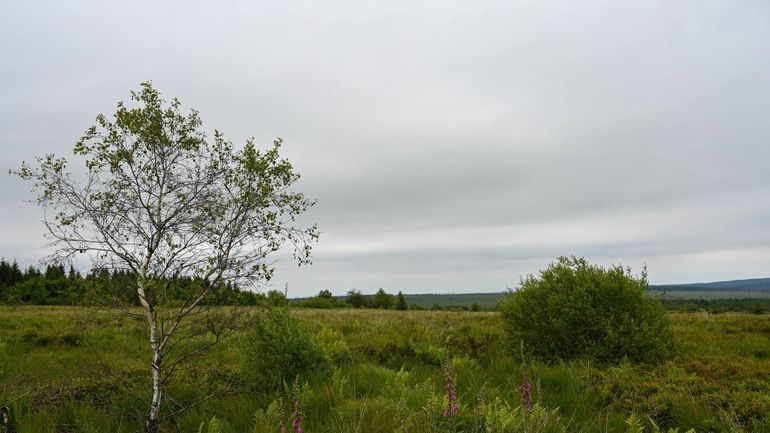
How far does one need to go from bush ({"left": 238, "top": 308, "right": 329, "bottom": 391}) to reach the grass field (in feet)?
0.76

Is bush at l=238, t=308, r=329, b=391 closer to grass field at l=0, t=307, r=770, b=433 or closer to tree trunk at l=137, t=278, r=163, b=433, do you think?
grass field at l=0, t=307, r=770, b=433

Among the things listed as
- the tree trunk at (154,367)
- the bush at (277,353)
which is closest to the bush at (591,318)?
the bush at (277,353)

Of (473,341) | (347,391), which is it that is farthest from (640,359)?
(347,391)

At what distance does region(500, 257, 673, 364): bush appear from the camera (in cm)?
898

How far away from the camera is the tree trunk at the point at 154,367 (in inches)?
263

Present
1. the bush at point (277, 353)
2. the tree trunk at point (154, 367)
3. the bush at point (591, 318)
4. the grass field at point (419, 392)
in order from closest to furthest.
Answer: the grass field at point (419, 392), the tree trunk at point (154, 367), the bush at point (277, 353), the bush at point (591, 318)

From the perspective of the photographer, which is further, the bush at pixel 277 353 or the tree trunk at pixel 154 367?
the bush at pixel 277 353

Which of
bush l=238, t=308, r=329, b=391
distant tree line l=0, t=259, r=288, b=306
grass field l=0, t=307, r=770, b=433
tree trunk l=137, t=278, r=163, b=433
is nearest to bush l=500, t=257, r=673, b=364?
grass field l=0, t=307, r=770, b=433

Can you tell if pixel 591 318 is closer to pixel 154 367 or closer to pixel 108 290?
pixel 154 367

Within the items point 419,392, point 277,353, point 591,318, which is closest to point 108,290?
point 277,353

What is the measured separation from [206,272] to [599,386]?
20.4ft

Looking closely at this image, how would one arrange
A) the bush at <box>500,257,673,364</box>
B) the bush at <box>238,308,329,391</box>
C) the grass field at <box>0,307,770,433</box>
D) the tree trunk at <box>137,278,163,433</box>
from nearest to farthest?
the grass field at <box>0,307,770,433</box>, the tree trunk at <box>137,278,163,433</box>, the bush at <box>238,308,329,391</box>, the bush at <box>500,257,673,364</box>

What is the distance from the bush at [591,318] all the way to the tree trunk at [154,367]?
6456 mm

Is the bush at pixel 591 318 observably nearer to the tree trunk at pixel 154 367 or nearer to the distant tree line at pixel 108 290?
the distant tree line at pixel 108 290
